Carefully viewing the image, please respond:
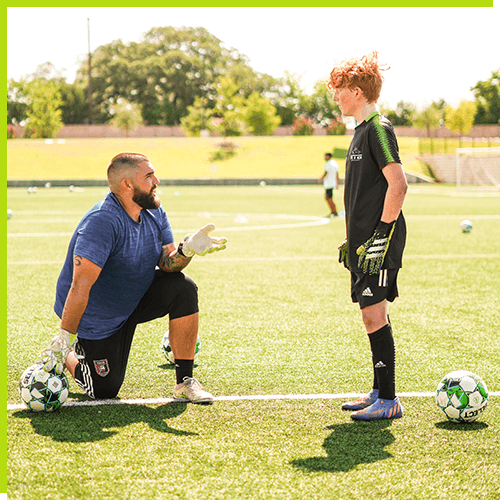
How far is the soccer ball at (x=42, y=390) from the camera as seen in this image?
4.05 meters

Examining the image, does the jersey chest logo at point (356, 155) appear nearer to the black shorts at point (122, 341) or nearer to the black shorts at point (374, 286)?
the black shorts at point (374, 286)

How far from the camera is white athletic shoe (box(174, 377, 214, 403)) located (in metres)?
4.30

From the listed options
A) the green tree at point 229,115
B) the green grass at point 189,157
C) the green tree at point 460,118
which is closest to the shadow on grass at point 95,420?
the green grass at point 189,157

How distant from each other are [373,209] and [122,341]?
1.92 meters

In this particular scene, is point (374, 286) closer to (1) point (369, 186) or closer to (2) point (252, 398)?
(1) point (369, 186)

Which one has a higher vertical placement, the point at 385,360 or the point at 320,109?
the point at 320,109

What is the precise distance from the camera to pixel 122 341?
4383 mm

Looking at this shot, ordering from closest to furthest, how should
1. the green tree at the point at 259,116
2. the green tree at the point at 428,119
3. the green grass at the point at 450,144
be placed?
1. the green grass at the point at 450,144
2. the green tree at the point at 259,116
3. the green tree at the point at 428,119

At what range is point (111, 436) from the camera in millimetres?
3670

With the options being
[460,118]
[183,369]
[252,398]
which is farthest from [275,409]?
[460,118]

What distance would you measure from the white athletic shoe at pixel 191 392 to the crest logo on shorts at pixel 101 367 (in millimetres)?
519

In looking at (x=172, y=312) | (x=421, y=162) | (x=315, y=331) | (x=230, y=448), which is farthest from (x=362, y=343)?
(x=421, y=162)

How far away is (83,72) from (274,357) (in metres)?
110

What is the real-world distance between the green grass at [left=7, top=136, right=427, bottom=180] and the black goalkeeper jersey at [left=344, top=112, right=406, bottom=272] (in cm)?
4713
